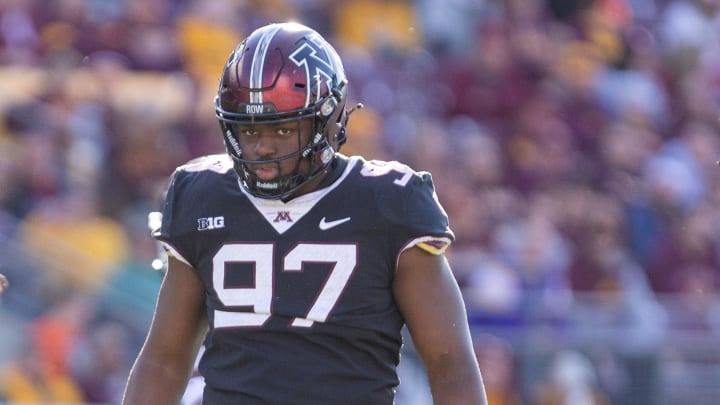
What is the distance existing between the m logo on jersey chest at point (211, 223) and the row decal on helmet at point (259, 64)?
32 centimetres

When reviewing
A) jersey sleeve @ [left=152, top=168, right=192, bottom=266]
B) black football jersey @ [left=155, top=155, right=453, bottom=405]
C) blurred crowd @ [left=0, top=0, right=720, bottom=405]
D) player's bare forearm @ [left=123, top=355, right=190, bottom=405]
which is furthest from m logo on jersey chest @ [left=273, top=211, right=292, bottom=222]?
blurred crowd @ [left=0, top=0, right=720, bottom=405]

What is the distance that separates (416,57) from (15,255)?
4.29 m

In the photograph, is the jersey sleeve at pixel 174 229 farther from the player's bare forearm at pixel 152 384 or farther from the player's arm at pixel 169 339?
the player's bare forearm at pixel 152 384

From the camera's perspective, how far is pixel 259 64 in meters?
3.36

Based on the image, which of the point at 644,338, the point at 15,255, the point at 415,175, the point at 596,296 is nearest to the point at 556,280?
the point at 596,296

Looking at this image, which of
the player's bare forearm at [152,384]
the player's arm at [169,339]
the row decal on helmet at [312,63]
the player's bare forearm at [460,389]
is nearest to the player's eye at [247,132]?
the row decal on helmet at [312,63]

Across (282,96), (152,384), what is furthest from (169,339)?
(282,96)

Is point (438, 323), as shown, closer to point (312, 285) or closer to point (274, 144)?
point (312, 285)

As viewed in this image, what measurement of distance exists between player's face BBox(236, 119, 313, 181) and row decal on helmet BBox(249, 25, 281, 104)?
7 cm

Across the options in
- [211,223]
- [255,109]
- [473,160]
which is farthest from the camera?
[473,160]

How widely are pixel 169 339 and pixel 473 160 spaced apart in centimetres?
655

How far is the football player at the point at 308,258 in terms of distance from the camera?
130 inches

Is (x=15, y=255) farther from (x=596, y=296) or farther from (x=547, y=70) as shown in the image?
(x=547, y=70)

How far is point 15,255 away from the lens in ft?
25.1
